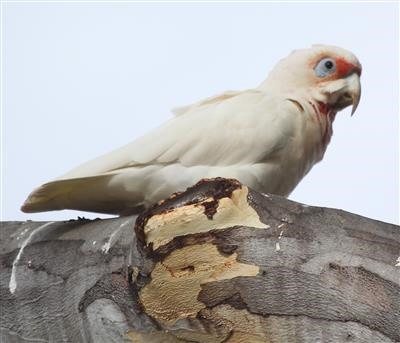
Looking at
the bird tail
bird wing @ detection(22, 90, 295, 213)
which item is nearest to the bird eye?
bird wing @ detection(22, 90, 295, 213)

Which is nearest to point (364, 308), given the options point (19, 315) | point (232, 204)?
point (232, 204)

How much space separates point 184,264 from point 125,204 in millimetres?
618

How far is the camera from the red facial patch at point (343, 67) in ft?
7.64

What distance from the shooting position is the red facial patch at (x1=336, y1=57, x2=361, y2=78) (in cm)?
233

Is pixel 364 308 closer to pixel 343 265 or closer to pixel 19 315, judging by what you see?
pixel 343 265

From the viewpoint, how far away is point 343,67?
2330 millimetres

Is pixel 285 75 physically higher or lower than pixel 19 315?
higher

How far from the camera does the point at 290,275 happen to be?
4.32 ft

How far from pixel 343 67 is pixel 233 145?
532 mm

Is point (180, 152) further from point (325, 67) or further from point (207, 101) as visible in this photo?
point (325, 67)

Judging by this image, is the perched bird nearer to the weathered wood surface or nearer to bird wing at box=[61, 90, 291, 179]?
bird wing at box=[61, 90, 291, 179]

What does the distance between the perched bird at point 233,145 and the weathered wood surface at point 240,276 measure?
16.3 inches

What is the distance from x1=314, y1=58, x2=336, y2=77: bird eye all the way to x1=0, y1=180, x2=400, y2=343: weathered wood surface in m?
1.03

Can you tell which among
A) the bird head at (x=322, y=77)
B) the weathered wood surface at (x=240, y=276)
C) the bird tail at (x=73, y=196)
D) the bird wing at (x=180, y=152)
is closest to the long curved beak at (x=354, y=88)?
the bird head at (x=322, y=77)
